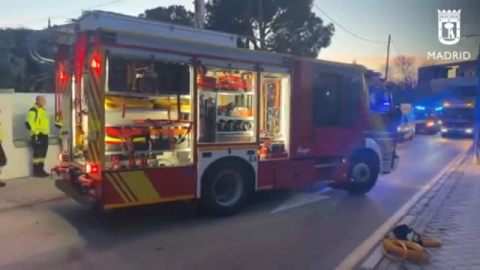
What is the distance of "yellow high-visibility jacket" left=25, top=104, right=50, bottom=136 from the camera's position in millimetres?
10734

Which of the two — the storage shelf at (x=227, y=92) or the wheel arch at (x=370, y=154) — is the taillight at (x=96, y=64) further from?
the wheel arch at (x=370, y=154)

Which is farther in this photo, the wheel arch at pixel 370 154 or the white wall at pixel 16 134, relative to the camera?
the white wall at pixel 16 134

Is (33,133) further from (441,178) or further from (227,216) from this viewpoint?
(441,178)

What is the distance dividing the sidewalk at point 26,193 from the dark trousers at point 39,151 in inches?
12.6

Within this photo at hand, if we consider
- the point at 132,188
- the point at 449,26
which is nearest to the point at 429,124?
the point at 449,26

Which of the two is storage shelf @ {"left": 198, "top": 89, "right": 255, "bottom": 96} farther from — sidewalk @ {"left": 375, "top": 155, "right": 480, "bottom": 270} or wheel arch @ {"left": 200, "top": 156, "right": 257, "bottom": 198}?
sidewalk @ {"left": 375, "top": 155, "right": 480, "bottom": 270}

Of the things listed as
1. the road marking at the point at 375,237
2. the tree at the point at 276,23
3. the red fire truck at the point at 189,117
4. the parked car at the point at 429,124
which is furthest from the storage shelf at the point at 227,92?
the parked car at the point at 429,124

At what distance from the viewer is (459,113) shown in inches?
1232

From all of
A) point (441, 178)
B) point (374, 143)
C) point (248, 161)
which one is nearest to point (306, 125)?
point (248, 161)

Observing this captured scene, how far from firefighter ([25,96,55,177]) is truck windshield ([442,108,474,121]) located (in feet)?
88.7

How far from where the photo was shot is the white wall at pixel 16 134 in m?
10.6

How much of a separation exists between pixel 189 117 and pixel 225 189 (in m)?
1.35

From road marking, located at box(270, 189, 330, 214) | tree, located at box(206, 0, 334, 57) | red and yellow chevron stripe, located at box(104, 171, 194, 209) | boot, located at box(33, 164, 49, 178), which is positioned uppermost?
tree, located at box(206, 0, 334, 57)

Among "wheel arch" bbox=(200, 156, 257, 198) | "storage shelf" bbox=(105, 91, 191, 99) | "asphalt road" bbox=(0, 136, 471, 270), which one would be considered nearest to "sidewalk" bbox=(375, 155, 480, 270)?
"asphalt road" bbox=(0, 136, 471, 270)
